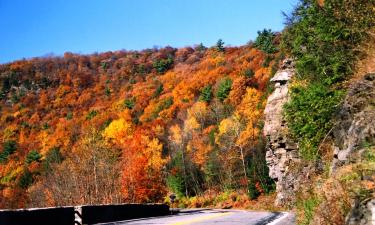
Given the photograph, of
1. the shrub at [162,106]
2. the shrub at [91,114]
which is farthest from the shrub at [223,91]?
the shrub at [91,114]

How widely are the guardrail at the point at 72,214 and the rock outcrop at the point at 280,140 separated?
13389 mm

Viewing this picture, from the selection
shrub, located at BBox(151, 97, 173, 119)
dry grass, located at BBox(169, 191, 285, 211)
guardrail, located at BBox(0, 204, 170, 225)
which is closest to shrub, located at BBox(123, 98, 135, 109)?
shrub, located at BBox(151, 97, 173, 119)

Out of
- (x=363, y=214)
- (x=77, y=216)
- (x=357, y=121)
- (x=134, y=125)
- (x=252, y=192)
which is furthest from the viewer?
(x=134, y=125)

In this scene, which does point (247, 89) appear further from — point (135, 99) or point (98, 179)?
point (98, 179)

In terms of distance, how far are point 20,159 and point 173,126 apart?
101 ft

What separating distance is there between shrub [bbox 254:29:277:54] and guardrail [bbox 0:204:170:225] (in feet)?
282

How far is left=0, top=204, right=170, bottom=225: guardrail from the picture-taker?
1214cm

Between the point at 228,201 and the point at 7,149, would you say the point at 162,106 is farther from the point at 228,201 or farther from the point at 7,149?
the point at 228,201

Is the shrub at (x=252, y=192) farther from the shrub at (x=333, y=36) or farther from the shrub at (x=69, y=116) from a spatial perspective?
the shrub at (x=69, y=116)

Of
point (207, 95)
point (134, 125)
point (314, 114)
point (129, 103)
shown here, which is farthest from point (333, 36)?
point (129, 103)

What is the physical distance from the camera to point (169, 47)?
16900 centimetres

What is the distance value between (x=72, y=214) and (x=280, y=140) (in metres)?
20.8

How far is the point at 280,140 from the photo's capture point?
33.2m

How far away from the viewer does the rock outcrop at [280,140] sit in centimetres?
3225
